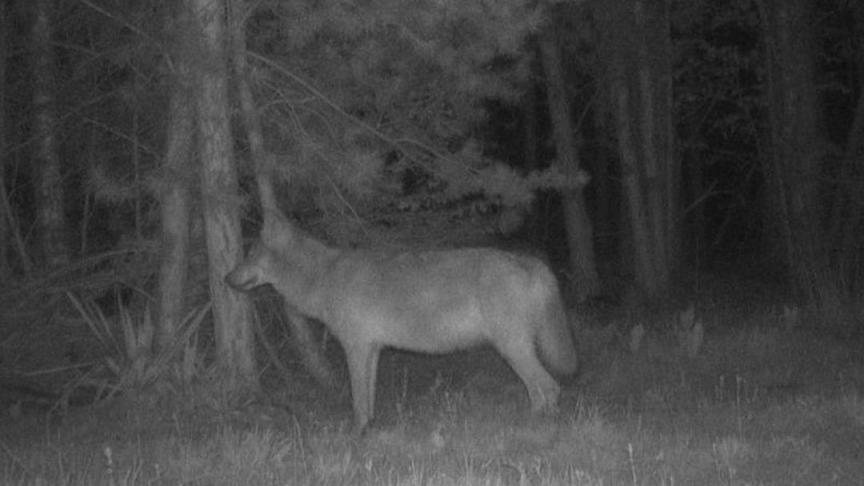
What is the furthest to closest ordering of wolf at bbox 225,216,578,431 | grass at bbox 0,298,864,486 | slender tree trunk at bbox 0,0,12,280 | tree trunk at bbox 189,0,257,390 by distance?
slender tree trunk at bbox 0,0,12,280 < tree trunk at bbox 189,0,257,390 < wolf at bbox 225,216,578,431 < grass at bbox 0,298,864,486

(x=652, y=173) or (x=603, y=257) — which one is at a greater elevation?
(x=652, y=173)

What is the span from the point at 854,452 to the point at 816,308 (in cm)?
780

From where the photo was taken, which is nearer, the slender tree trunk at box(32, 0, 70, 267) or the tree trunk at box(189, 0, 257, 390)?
the tree trunk at box(189, 0, 257, 390)

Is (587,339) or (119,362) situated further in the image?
(587,339)

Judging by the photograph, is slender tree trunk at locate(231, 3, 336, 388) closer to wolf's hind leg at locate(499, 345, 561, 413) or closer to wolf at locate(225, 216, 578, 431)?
wolf at locate(225, 216, 578, 431)

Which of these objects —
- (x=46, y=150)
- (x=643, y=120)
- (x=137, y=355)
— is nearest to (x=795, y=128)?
(x=643, y=120)

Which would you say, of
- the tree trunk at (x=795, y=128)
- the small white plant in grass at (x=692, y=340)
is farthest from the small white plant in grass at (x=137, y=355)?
the tree trunk at (x=795, y=128)

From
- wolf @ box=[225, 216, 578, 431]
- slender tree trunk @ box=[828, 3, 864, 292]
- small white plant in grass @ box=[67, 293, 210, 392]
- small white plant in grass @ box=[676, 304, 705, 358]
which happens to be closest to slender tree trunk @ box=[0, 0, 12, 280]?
small white plant in grass @ box=[67, 293, 210, 392]

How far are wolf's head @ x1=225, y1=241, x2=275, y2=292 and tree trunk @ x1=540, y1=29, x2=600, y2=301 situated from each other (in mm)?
10527

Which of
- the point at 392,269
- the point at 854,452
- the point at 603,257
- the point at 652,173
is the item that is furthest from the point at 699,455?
A: the point at 603,257

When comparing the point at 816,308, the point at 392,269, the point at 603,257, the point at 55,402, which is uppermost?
the point at 392,269

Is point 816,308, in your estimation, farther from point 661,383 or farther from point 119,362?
point 119,362

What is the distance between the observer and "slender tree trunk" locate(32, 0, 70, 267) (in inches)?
608

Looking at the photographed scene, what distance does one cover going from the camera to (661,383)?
1259 cm
